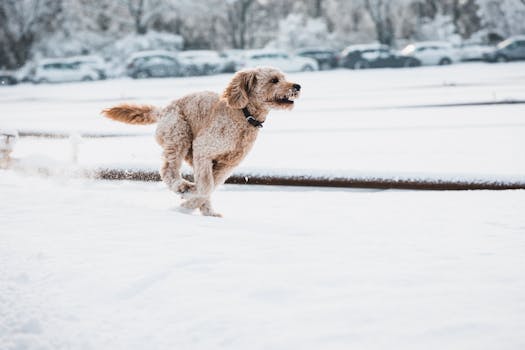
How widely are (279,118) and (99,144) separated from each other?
527 cm

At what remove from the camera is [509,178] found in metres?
5.70

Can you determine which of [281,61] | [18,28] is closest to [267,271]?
[281,61]

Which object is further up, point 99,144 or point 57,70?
point 57,70

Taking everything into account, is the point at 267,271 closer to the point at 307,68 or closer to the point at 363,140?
the point at 363,140

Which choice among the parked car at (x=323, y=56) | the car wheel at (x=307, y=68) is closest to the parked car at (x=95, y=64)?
the car wheel at (x=307, y=68)

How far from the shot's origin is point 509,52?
35.6 metres

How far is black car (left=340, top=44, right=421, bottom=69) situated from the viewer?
36031 mm

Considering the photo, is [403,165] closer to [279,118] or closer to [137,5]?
[279,118]

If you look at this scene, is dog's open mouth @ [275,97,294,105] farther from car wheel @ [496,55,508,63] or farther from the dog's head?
car wheel @ [496,55,508,63]

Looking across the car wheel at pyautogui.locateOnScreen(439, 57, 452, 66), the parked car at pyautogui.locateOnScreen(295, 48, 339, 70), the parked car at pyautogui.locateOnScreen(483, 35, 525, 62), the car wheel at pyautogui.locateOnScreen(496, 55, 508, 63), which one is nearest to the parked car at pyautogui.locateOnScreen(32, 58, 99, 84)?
the parked car at pyautogui.locateOnScreen(295, 48, 339, 70)

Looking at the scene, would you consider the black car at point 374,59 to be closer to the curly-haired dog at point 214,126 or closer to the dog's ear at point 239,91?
the curly-haired dog at point 214,126

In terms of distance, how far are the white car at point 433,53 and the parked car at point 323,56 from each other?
469cm

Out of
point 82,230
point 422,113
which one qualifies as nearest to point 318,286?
point 82,230

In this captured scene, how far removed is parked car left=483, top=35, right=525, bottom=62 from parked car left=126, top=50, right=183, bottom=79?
67.3 ft
